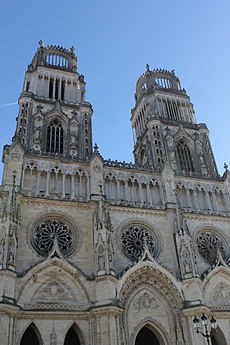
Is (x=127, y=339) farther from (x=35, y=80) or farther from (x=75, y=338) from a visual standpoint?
(x=35, y=80)

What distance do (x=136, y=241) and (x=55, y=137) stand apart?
450 inches

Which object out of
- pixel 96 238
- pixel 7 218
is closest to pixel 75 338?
pixel 96 238

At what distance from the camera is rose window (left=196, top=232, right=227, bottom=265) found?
2639cm

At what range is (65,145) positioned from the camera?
2969cm

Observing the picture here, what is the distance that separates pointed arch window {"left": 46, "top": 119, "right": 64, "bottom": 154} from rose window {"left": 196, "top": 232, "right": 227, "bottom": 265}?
13369mm

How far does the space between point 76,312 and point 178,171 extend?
1524 centimetres

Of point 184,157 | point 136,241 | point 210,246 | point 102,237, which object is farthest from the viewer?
point 184,157

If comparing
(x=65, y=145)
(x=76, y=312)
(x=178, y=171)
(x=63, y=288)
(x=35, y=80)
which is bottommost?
(x=76, y=312)

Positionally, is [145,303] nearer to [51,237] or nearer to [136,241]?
[136,241]

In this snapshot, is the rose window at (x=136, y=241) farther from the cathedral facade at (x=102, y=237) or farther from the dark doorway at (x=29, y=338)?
the dark doorway at (x=29, y=338)

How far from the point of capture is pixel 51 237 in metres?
23.0

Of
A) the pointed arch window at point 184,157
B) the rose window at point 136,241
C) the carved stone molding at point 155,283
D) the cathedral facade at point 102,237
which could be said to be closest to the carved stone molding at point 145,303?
the cathedral facade at point 102,237

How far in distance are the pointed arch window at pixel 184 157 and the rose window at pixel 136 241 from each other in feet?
29.3

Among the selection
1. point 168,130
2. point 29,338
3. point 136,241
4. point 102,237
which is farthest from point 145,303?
point 168,130
